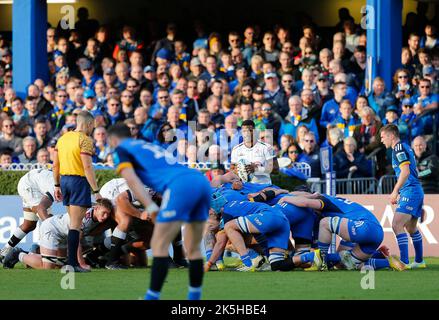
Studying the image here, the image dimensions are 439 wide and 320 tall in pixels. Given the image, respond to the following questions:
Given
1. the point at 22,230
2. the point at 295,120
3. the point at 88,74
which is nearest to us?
the point at 22,230

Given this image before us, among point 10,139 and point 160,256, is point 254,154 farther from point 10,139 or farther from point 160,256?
point 10,139

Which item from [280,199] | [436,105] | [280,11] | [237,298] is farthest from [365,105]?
[237,298]

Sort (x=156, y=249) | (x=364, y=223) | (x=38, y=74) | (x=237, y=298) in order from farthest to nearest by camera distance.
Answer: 1. (x=38, y=74)
2. (x=364, y=223)
3. (x=237, y=298)
4. (x=156, y=249)

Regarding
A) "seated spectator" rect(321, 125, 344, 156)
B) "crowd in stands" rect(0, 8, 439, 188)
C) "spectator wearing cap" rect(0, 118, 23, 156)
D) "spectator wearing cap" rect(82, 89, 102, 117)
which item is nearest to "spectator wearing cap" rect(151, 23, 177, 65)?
"crowd in stands" rect(0, 8, 439, 188)

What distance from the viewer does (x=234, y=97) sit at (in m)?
20.7

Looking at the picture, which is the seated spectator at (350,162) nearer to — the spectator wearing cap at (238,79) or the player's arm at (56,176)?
the spectator wearing cap at (238,79)

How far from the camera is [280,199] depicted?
14.9 m

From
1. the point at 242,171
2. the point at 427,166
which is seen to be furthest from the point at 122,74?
the point at 242,171

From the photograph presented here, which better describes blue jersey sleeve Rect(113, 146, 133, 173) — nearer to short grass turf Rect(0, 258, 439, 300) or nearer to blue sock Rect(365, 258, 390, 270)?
short grass turf Rect(0, 258, 439, 300)

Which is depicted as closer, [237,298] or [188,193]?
[188,193]

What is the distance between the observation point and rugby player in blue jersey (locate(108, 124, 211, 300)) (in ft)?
33.0

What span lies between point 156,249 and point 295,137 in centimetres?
973

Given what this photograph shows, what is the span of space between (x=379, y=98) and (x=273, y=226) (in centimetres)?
631

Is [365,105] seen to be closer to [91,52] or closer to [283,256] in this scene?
[283,256]
